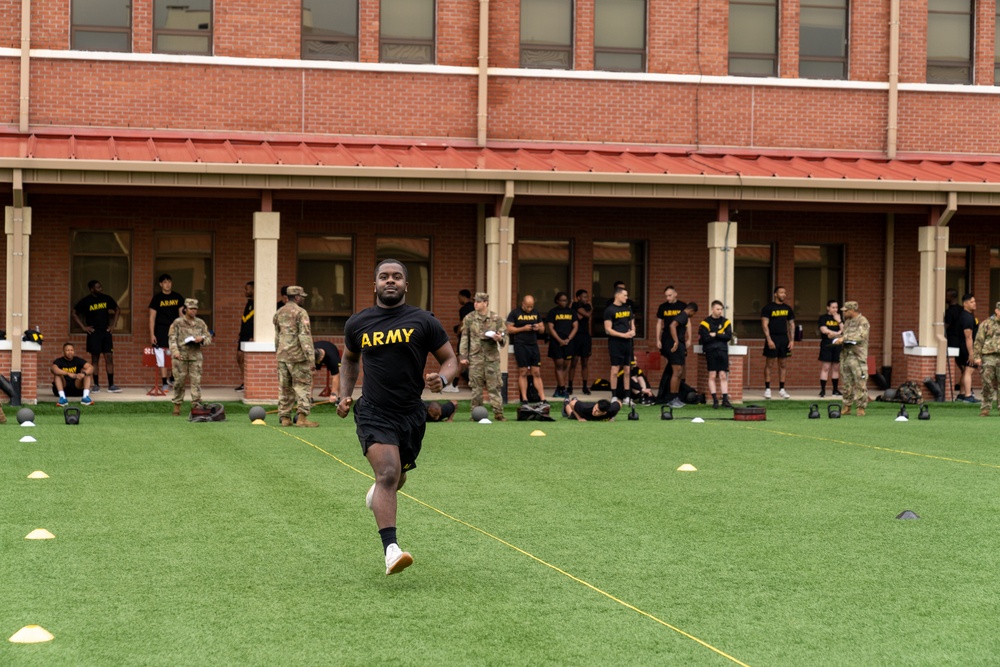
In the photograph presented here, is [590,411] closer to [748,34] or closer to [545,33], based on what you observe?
[545,33]

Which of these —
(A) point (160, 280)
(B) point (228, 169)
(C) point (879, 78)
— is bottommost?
(A) point (160, 280)

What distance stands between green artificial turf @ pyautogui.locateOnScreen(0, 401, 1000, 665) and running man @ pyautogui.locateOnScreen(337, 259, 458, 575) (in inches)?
28.8

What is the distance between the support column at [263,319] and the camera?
71.9ft

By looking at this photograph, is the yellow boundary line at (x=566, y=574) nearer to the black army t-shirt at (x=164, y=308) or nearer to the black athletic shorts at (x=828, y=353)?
the black army t-shirt at (x=164, y=308)

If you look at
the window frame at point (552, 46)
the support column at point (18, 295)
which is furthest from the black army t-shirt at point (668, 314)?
the support column at point (18, 295)

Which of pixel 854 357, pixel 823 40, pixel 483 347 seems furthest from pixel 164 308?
pixel 823 40

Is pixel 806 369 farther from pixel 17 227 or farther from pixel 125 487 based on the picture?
pixel 125 487

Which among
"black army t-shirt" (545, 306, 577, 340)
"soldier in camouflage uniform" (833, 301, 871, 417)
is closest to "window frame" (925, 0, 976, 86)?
"soldier in camouflage uniform" (833, 301, 871, 417)

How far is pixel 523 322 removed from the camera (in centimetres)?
2227

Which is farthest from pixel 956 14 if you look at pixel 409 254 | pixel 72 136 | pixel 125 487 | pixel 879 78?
pixel 125 487

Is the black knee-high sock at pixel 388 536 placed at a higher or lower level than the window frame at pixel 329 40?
lower

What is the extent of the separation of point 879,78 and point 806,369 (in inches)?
223

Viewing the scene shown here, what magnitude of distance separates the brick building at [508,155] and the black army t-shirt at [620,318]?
68.9 inches

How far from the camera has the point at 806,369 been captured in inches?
1065
